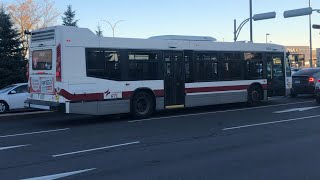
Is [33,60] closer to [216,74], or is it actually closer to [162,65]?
[162,65]

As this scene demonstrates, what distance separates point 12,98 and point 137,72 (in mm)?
6221

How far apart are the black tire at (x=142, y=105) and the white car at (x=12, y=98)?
580 cm

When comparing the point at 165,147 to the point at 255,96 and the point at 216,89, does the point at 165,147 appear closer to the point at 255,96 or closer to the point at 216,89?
the point at 216,89

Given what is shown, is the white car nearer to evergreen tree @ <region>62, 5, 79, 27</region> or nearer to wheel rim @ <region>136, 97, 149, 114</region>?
wheel rim @ <region>136, 97, 149, 114</region>

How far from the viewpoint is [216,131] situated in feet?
42.0

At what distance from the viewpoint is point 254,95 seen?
20672 mm

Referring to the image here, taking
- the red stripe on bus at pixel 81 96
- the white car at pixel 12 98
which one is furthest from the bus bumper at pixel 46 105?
the white car at pixel 12 98

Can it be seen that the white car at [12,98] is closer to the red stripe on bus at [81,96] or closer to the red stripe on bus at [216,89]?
the red stripe on bus at [81,96]

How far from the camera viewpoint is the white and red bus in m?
14.7

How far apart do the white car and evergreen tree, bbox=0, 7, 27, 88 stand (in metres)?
9.50

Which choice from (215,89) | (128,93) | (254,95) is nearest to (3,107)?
(128,93)

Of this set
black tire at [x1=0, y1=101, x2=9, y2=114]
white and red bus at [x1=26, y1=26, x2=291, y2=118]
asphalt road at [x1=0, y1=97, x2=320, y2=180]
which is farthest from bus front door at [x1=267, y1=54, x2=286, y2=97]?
black tire at [x1=0, y1=101, x2=9, y2=114]

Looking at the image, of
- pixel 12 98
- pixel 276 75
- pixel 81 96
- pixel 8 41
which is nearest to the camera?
pixel 81 96

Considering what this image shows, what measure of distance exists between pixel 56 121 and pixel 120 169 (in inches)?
346
